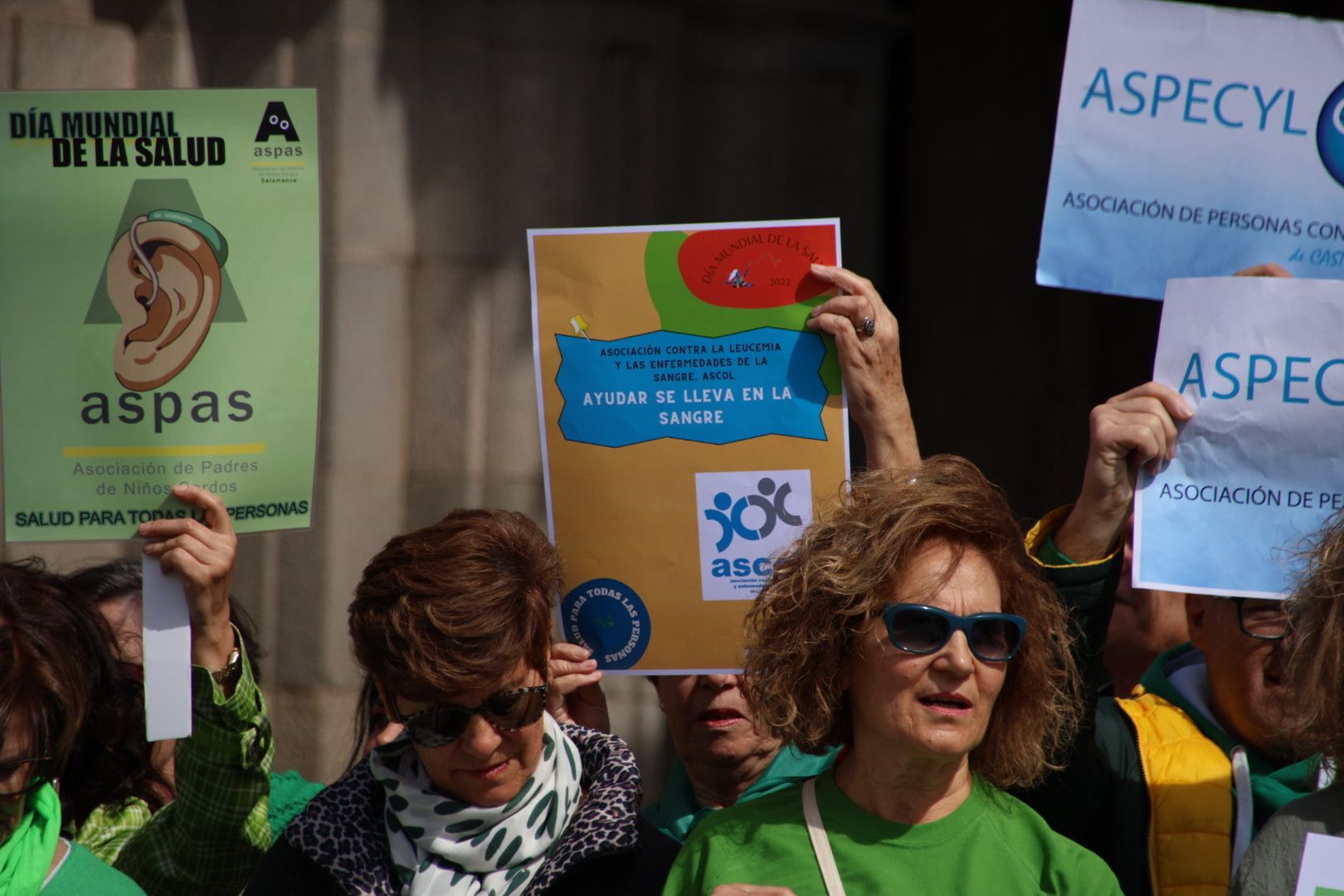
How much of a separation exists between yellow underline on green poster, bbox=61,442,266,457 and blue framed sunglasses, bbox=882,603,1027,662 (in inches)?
56.4

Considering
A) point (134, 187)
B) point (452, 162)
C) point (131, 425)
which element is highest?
point (452, 162)

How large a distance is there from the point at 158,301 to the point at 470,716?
109cm

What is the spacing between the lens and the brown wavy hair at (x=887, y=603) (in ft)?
8.11

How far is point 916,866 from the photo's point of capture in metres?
2.38

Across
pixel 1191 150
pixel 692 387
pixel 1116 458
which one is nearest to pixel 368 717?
pixel 692 387

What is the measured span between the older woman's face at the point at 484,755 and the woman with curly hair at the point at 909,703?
41 centimetres

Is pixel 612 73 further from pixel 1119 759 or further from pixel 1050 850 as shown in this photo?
A: pixel 1050 850

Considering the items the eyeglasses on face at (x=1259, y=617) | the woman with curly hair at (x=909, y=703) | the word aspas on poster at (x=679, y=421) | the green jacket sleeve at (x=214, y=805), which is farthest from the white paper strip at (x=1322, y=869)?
the green jacket sleeve at (x=214, y=805)

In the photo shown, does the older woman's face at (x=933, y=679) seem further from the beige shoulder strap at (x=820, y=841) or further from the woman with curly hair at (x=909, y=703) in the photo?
the beige shoulder strap at (x=820, y=841)

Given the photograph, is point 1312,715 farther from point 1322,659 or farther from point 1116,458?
point 1116,458

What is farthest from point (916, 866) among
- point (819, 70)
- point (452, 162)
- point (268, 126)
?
point (819, 70)

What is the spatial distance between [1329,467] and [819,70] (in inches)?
133

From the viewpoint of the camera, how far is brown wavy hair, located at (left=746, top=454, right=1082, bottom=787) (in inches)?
97.3

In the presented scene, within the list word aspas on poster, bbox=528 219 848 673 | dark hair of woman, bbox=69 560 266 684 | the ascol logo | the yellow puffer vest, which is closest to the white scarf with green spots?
word aspas on poster, bbox=528 219 848 673
